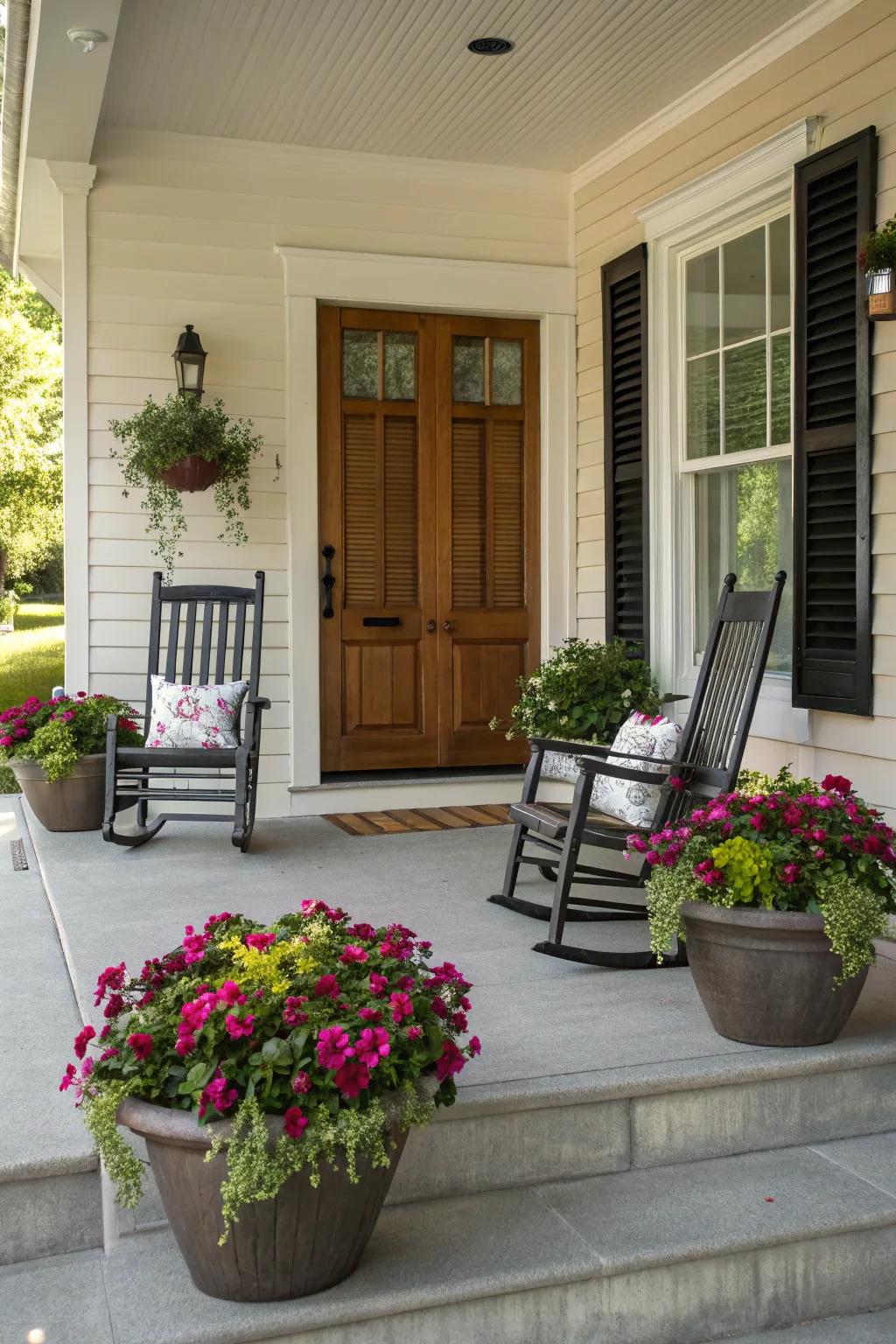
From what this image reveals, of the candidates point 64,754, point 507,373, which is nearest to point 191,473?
point 64,754

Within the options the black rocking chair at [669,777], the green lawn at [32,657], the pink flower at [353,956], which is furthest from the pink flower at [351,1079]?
the green lawn at [32,657]

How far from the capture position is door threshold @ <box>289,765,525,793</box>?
605 centimetres

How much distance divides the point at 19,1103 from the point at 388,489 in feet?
13.3

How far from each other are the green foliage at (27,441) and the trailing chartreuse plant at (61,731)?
7.42 meters

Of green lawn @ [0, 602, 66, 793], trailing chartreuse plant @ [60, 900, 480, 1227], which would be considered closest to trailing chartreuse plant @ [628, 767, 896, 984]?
trailing chartreuse plant @ [60, 900, 480, 1227]

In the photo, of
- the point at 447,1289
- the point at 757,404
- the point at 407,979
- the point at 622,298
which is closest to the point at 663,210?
the point at 622,298

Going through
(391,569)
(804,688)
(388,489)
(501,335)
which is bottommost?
(804,688)

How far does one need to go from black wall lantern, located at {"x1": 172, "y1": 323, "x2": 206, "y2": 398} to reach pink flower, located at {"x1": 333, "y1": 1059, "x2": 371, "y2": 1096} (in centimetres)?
429

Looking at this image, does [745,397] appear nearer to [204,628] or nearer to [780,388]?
[780,388]

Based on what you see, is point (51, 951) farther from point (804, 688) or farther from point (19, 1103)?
point (804, 688)

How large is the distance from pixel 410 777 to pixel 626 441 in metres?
1.90

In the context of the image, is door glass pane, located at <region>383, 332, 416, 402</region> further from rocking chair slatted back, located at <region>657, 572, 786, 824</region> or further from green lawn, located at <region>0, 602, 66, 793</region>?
green lawn, located at <region>0, 602, 66, 793</region>

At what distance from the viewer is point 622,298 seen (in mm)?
5828

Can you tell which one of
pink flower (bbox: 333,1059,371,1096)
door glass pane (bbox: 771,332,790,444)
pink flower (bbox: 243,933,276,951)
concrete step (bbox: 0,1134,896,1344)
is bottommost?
concrete step (bbox: 0,1134,896,1344)
